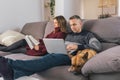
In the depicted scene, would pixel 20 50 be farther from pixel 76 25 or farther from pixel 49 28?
pixel 76 25

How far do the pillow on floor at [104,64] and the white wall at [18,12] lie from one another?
2.22m

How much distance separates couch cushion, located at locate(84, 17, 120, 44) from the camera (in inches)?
88.0

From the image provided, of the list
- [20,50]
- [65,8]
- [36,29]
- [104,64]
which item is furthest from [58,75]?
[65,8]

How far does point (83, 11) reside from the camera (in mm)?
5609

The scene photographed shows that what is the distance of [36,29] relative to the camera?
10.4 feet

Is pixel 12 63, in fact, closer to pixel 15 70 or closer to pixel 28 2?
pixel 15 70

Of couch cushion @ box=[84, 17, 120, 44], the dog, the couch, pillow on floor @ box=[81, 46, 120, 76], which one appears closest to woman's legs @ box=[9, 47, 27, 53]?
the couch

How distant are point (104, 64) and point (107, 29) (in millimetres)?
761

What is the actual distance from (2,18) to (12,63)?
178 centimetres

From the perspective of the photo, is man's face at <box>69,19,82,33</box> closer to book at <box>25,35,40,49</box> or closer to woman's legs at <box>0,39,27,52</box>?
book at <box>25,35,40,49</box>

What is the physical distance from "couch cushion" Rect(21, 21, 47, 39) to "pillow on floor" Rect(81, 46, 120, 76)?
142cm

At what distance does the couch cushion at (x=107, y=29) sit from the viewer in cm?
223

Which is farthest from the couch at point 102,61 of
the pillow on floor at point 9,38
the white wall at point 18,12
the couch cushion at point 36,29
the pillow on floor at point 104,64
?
the white wall at point 18,12

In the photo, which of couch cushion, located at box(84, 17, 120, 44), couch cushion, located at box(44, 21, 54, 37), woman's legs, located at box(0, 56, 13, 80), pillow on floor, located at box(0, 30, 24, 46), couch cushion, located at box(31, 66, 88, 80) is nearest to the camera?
couch cushion, located at box(31, 66, 88, 80)
